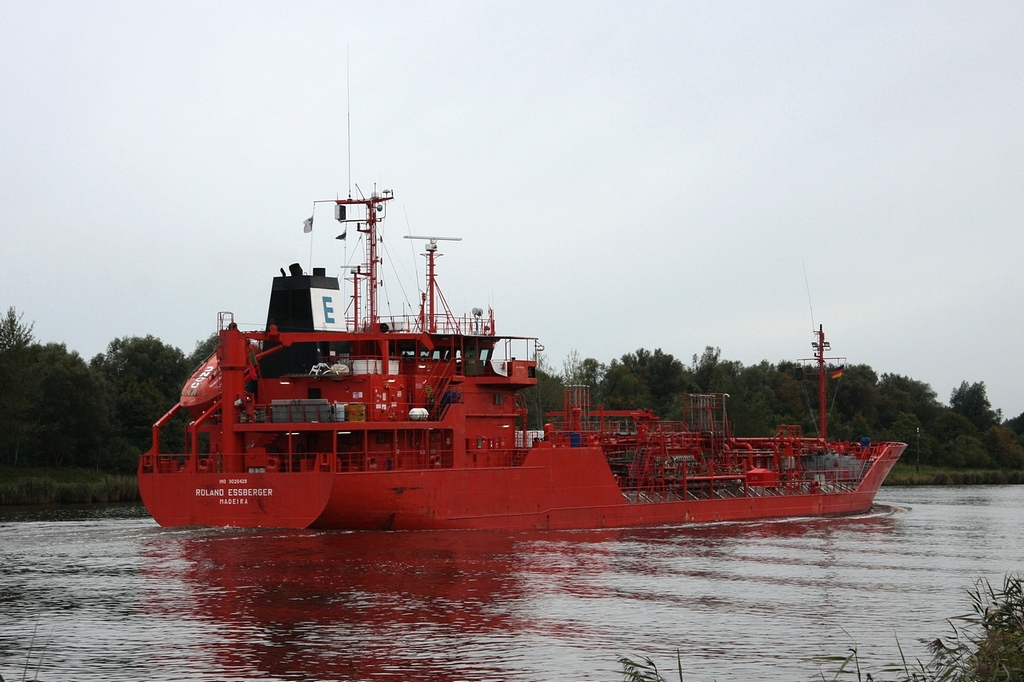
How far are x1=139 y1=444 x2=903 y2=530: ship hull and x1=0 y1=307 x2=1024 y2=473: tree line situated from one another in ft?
45.6

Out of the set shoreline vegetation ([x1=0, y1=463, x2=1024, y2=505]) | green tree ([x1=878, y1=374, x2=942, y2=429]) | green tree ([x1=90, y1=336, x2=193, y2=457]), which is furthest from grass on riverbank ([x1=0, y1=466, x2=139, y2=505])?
green tree ([x1=878, y1=374, x2=942, y2=429])

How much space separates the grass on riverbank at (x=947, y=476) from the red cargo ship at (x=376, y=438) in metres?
40.4

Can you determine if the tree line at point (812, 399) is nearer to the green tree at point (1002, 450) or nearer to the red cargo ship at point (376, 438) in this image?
the green tree at point (1002, 450)

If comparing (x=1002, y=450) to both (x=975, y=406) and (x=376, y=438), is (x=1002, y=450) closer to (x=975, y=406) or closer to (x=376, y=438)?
(x=975, y=406)

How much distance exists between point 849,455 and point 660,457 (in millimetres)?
12116

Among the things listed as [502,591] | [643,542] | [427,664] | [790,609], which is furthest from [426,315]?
[427,664]

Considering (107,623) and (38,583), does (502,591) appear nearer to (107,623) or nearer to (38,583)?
(107,623)

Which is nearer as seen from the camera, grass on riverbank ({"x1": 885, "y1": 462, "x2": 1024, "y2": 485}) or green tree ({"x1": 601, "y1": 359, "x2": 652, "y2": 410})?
grass on riverbank ({"x1": 885, "y1": 462, "x2": 1024, "y2": 485})

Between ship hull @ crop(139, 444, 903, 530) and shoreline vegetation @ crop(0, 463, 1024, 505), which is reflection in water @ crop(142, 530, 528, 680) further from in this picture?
shoreline vegetation @ crop(0, 463, 1024, 505)

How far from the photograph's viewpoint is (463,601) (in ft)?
71.3

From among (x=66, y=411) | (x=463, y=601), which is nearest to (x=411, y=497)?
(x=463, y=601)

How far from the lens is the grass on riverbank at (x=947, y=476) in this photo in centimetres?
7406

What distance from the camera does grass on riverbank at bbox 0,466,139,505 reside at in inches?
1864

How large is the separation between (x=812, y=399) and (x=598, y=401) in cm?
1602
